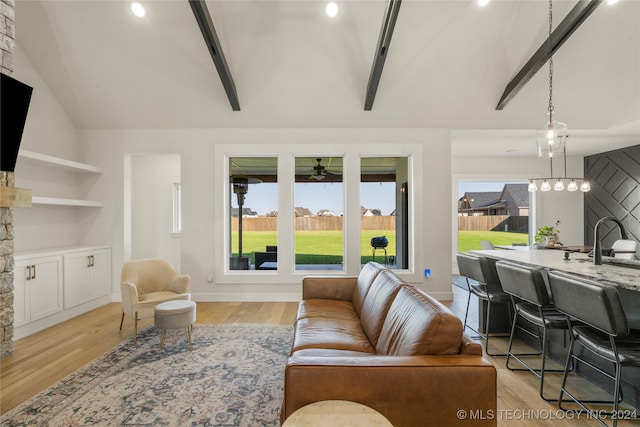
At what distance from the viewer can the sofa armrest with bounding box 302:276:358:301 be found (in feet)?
11.0

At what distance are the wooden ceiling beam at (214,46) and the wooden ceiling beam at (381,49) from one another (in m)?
1.79

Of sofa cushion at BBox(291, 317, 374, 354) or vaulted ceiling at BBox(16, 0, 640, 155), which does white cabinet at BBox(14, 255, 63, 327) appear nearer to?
vaulted ceiling at BBox(16, 0, 640, 155)

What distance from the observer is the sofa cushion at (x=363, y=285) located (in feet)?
9.43

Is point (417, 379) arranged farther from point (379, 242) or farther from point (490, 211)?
point (490, 211)

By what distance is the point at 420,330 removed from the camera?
1.56 metres

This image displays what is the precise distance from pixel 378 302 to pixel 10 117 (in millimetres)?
3075

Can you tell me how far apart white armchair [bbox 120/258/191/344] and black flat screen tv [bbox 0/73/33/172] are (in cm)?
155

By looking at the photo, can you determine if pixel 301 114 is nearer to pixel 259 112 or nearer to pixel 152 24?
pixel 259 112

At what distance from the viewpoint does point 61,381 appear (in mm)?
2533

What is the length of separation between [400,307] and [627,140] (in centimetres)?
668

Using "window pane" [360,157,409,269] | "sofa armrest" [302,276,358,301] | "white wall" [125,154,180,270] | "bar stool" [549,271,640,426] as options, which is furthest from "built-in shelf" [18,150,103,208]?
"bar stool" [549,271,640,426]

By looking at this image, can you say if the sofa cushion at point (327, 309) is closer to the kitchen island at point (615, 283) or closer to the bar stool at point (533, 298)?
the bar stool at point (533, 298)

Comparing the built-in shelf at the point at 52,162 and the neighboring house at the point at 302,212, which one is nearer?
the built-in shelf at the point at 52,162

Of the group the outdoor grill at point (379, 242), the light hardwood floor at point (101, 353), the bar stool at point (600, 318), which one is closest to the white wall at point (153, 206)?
the light hardwood floor at point (101, 353)
